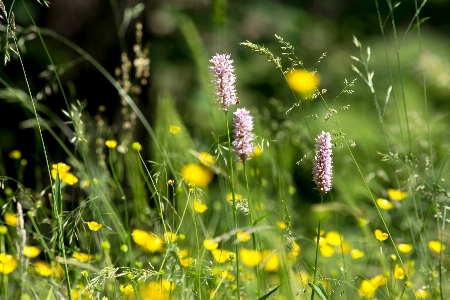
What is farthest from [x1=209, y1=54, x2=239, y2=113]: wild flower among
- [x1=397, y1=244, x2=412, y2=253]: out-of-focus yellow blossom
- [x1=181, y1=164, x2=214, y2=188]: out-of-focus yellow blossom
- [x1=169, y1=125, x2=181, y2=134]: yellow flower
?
[x1=397, y1=244, x2=412, y2=253]: out-of-focus yellow blossom

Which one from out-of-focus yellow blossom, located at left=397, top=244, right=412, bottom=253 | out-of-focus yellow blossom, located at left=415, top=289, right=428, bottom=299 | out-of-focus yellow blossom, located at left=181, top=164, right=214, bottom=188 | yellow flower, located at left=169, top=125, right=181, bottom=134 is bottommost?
out-of-focus yellow blossom, located at left=415, top=289, right=428, bottom=299

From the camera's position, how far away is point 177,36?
4.06 meters

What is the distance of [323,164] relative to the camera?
1.17 metres

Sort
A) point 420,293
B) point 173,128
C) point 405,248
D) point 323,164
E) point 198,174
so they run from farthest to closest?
1. point 198,174
2. point 405,248
3. point 173,128
4. point 420,293
5. point 323,164

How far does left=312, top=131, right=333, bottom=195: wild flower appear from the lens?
116 centimetres

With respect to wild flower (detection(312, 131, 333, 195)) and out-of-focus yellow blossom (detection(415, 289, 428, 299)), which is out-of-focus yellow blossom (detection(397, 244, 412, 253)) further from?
wild flower (detection(312, 131, 333, 195))

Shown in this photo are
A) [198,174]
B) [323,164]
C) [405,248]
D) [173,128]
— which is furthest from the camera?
[198,174]

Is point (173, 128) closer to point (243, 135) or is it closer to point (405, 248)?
point (243, 135)

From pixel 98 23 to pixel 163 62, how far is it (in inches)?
25.1

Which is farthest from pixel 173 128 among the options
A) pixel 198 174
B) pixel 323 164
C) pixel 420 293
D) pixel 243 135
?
pixel 420 293

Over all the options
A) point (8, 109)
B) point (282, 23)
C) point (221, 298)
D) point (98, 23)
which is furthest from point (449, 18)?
point (221, 298)

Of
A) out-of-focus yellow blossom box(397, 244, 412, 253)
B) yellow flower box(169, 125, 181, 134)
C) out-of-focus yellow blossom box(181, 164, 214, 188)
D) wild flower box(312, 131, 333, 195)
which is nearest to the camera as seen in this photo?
wild flower box(312, 131, 333, 195)

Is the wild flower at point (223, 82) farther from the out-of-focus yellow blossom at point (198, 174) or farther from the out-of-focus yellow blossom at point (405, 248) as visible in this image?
the out-of-focus yellow blossom at point (405, 248)

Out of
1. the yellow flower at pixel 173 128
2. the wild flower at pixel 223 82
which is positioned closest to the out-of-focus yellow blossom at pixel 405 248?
the yellow flower at pixel 173 128
